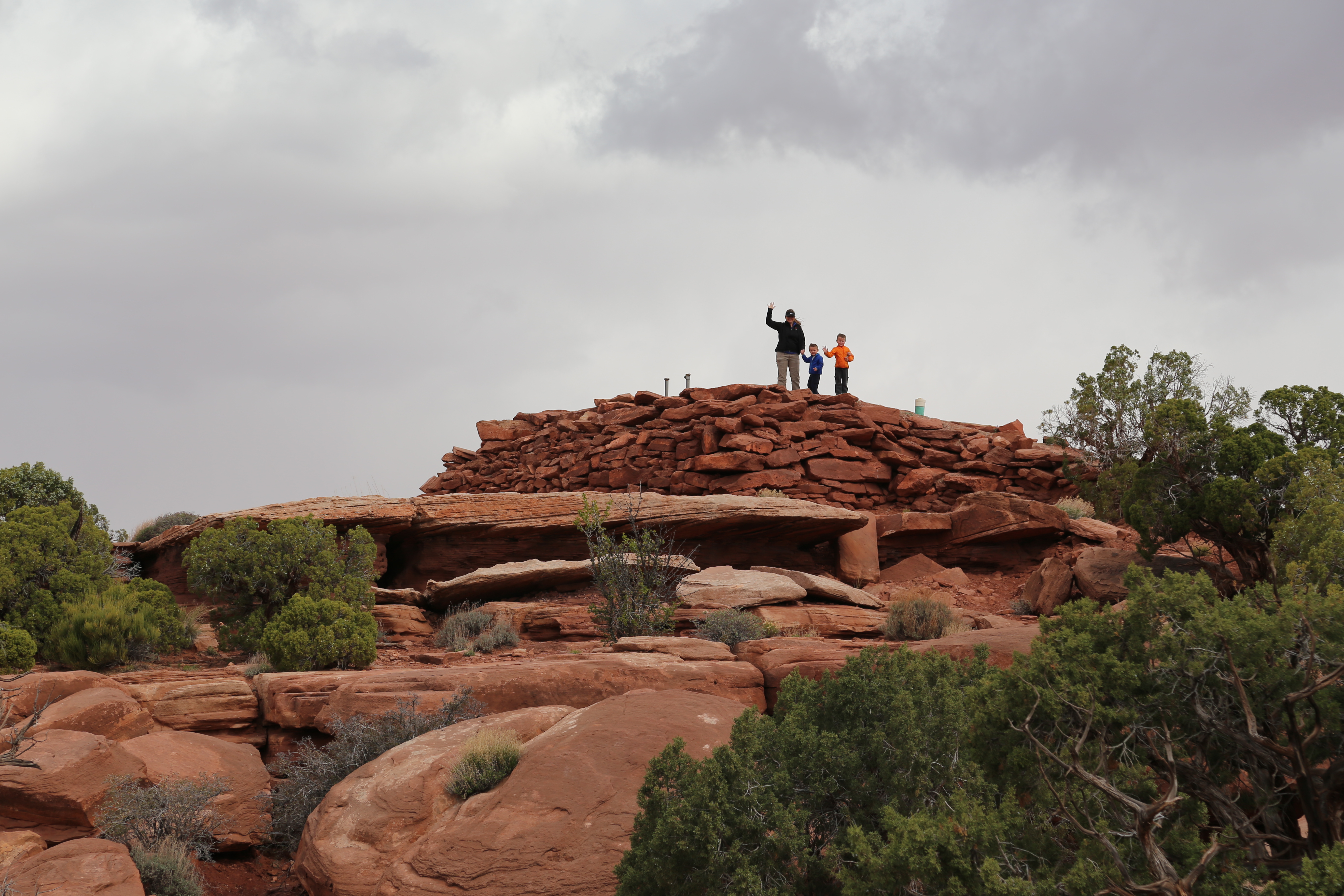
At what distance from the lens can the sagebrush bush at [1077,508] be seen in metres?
20.0

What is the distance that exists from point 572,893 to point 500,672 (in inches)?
155

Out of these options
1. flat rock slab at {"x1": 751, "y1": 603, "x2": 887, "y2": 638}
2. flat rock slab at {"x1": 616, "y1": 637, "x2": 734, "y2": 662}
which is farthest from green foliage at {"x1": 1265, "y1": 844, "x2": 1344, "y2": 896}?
flat rock slab at {"x1": 751, "y1": 603, "x2": 887, "y2": 638}

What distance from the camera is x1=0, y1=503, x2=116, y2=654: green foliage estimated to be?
44.2ft

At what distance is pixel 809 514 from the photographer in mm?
17562

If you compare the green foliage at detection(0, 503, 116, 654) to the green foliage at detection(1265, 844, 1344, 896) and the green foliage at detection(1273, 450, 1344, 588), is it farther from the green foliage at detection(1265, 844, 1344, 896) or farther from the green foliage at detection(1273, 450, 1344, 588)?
the green foliage at detection(1273, 450, 1344, 588)

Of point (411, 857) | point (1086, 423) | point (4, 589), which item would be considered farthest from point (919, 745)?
point (1086, 423)

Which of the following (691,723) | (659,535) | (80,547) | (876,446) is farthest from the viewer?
(876,446)

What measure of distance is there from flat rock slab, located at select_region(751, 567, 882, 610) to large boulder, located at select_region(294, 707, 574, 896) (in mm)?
7347

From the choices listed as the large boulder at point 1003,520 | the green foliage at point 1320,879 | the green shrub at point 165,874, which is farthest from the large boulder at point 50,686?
the large boulder at point 1003,520

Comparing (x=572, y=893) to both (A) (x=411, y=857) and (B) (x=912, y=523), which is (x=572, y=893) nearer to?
(A) (x=411, y=857)

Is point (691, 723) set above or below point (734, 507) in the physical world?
below

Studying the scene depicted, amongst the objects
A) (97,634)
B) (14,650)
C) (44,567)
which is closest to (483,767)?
(97,634)

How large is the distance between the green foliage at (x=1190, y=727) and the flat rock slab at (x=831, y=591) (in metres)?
10.3

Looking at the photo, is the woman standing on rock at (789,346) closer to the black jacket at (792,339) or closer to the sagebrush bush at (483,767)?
the black jacket at (792,339)
